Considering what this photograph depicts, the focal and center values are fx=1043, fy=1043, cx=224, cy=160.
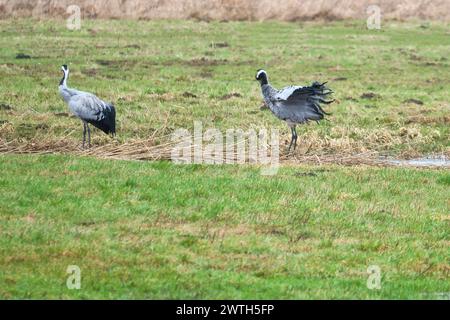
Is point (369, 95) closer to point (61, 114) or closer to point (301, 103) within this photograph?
point (301, 103)

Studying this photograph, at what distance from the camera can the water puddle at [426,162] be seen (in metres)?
17.0

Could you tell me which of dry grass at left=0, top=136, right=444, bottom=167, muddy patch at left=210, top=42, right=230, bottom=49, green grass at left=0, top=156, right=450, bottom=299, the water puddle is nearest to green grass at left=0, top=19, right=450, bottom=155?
muddy patch at left=210, top=42, right=230, bottom=49

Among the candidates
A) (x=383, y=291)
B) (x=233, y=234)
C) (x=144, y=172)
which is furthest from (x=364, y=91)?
(x=383, y=291)

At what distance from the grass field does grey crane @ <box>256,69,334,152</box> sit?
572 millimetres

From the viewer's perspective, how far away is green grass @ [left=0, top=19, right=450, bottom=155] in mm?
19438

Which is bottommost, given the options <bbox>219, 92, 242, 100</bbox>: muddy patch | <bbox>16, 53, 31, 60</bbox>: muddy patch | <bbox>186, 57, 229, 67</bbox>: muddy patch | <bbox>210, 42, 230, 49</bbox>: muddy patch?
<bbox>219, 92, 242, 100</bbox>: muddy patch

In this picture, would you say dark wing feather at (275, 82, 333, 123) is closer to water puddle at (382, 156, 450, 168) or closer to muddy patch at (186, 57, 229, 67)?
water puddle at (382, 156, 450, 168)

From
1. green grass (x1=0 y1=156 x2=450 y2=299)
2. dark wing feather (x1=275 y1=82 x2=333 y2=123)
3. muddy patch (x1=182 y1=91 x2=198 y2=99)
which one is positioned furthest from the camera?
muddy patch (x1=182 y1=91 x2=198 y2=99)

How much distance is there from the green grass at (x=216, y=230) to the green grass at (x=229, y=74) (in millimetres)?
3460

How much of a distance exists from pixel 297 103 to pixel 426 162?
2.38m

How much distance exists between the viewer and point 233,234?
11422 mm

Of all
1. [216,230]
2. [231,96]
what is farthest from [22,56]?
[216,230]

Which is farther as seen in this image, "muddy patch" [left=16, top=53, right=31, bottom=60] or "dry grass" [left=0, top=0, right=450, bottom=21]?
"dry grass" [left=0, top=0, right=450, bottom=21]
